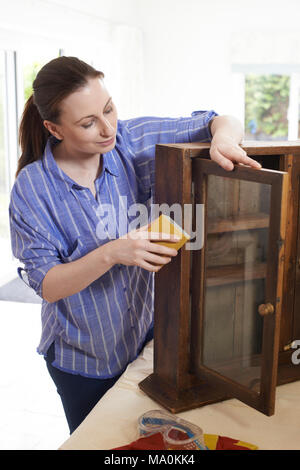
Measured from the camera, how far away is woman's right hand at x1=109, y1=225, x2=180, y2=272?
1167 millimetres

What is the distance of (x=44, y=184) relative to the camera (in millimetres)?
1373

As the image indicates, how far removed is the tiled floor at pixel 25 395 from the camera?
2666mm

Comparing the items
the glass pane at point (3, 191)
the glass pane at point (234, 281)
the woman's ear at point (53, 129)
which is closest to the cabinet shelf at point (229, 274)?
the glass pane at point (234, 281)

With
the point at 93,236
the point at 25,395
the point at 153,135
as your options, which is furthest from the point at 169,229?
the point at 25,395

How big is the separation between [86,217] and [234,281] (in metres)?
0.41

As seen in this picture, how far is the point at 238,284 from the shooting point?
1.26 m

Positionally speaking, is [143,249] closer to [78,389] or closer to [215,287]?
[215,287]

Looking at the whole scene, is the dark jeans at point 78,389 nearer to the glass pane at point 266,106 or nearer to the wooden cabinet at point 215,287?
the wooden cabinet at point 215,287

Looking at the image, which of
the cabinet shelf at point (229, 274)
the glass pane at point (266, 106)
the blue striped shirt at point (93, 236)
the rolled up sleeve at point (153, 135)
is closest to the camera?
the cabinet shelf at point (229, 274)

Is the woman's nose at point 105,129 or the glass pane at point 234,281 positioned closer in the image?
the glass pane at point 234,281

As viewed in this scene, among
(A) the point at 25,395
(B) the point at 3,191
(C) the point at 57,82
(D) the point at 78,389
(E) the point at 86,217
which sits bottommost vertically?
(A) the point at 25,395

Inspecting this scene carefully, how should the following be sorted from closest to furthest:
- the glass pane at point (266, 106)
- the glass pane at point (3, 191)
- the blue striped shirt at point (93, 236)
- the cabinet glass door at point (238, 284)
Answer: the cabinet glass door at point (238, 284) → the blue striped shirt at point (93, 236) → the glass pane at point (3, 191) → the glass pane at point (266, 106)

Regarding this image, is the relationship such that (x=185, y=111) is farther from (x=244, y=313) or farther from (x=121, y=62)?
(x=244, y=313)
